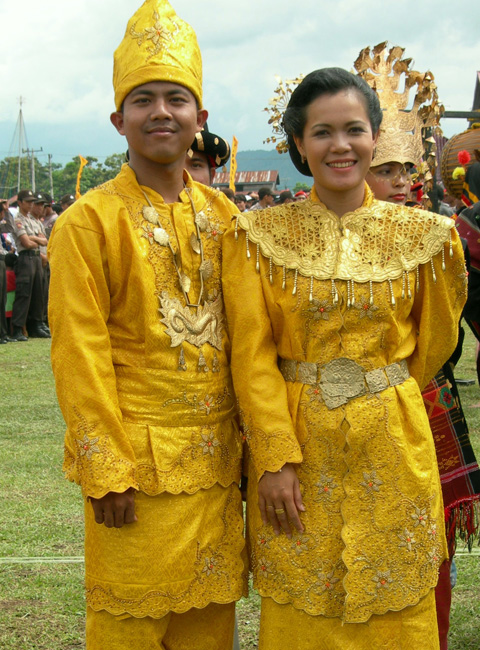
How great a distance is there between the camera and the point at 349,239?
8.13ft

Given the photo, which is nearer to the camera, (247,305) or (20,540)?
(247,305)

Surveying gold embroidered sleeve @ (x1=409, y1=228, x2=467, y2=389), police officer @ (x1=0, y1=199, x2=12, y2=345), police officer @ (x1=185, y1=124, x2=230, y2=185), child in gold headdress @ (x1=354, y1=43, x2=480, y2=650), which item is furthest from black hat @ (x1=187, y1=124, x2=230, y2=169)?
police officer @ (x1=0, y1=199, x2=12, y2=345)

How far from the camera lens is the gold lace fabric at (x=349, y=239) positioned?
2445 millimetres

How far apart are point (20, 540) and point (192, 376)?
251 cm

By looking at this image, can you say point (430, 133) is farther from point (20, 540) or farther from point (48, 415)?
point (48, 415)

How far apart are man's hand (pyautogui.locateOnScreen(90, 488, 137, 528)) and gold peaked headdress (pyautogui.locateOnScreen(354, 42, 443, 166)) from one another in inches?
67.2

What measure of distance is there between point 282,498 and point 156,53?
136 cm

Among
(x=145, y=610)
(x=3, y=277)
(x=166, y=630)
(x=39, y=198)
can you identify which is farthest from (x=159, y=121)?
(x=39, y=198)

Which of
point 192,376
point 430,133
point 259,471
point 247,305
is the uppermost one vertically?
point 430,133

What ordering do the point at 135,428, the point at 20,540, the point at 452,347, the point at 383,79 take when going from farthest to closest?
1. the point at 20,540
2. the point at 383,79
3. the point at 452,347
4. the point at 135,428

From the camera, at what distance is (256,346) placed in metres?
2.40

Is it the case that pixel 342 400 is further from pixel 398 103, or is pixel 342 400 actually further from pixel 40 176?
pixel 40 176

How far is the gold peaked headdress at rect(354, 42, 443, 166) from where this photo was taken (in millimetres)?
3227

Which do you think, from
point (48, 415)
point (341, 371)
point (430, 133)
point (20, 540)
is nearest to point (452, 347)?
point (341, 371)
